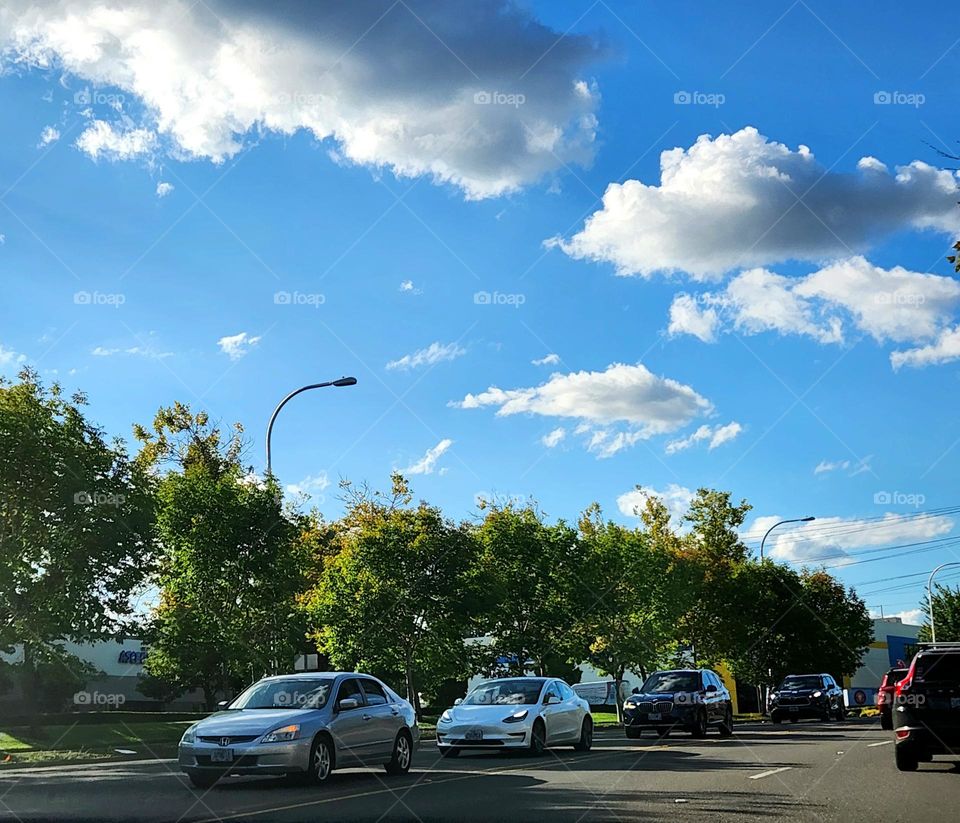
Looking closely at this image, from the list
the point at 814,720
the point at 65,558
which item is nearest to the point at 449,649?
the point at 65,558

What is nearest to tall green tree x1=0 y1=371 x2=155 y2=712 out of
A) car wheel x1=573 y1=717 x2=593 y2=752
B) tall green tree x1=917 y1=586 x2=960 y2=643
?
car wheel x1=573 y1=717 x2=593 y2=752

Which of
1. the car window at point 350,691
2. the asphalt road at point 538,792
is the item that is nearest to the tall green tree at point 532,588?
the asphalt road at point 538,792

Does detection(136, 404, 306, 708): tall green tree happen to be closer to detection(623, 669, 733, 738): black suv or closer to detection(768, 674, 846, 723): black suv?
detection(623, 669, 733, 738): black suv

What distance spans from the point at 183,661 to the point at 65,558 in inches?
204

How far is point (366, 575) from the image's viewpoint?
36031 millimetres

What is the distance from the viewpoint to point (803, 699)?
43281 mm

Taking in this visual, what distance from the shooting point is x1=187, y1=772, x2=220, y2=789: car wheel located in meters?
14.0

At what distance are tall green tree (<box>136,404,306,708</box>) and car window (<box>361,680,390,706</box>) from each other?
570 inches

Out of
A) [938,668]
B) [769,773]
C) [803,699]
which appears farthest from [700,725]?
[803,699]

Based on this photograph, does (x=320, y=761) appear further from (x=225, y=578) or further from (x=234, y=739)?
(x=225, y=578)

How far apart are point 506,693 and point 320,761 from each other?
7083 millimetres

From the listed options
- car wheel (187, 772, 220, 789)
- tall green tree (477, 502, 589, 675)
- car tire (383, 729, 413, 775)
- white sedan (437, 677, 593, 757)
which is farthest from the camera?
tall green tree (477, 502, 589, 675)

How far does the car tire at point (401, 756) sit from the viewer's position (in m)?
16.4

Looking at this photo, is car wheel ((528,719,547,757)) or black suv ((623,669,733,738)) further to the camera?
black suv ((623,669,733,738))
